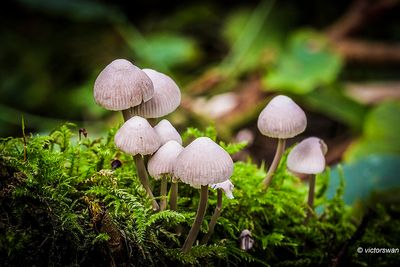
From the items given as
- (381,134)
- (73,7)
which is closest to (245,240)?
(381,134)

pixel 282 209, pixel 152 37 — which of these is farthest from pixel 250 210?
pixel 152 37

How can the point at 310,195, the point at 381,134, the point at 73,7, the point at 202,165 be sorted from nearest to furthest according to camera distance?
1. the point at 202,165
2. the point at 310,195
3. the point at 381,134
4. the point at 73,7

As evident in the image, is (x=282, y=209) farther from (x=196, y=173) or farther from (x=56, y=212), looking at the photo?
(x=56, y=212)

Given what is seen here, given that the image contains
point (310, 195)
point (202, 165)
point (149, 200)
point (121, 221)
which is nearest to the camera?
point (202, 165)

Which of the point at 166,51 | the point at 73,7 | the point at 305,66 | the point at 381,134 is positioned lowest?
the point at 381,134

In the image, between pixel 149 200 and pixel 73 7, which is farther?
pixel 73 7

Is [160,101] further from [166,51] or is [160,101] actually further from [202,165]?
[166,51]

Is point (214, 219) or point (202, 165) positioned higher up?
point (202, 165)

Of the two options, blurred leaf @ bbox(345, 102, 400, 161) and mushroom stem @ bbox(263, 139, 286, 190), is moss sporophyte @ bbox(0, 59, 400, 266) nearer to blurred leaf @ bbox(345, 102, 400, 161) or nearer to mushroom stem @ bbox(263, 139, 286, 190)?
mushroom stem @ bbox(263, 139, 286, 190)
